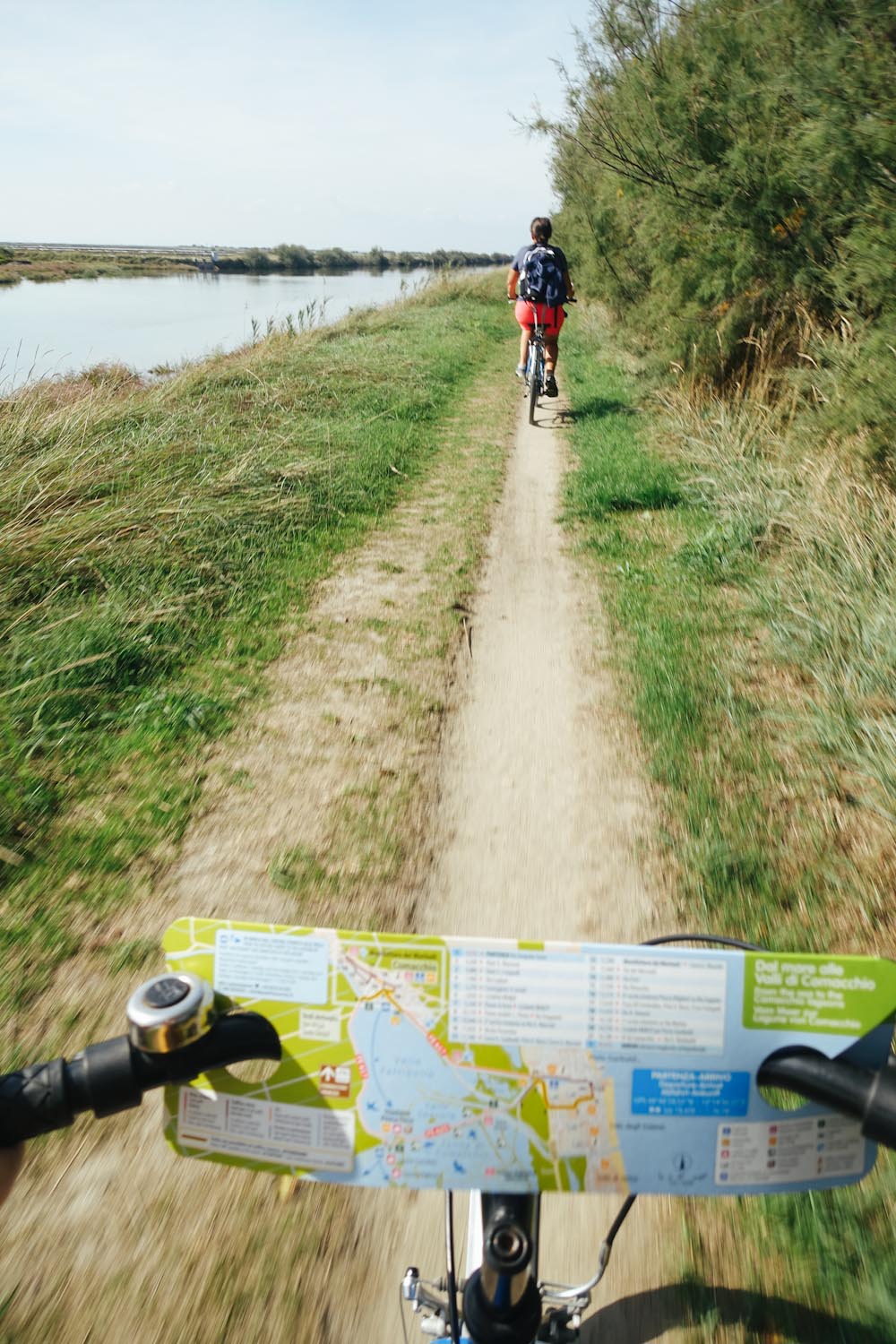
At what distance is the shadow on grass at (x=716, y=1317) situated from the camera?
1864mm

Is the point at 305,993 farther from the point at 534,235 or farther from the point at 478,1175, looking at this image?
the point at 534,235

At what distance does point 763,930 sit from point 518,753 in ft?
4.84

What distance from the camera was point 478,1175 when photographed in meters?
1.15

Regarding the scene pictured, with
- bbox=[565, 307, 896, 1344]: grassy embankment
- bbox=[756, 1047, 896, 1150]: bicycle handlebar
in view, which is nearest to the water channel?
bbox=[565, 307, 896, 1344]: grassy embankment

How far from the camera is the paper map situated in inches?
43.9

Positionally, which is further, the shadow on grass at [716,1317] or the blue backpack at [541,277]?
the blue backpack at [541,277]

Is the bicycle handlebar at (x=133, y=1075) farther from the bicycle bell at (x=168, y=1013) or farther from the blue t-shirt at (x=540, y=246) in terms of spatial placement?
the blue t-shirt at (x=540, y=246)

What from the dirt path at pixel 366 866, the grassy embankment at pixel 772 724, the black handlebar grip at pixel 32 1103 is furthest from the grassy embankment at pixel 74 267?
the black handlebar grip at pixel 32 1103

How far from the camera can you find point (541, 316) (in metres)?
9.98

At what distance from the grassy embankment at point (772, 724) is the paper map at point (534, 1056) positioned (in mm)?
1093

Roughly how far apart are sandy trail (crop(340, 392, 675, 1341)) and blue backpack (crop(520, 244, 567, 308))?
5.33 meters

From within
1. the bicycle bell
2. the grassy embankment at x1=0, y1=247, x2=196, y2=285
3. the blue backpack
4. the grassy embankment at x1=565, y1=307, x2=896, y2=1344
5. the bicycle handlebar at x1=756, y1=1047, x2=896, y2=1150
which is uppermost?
the blue backpack

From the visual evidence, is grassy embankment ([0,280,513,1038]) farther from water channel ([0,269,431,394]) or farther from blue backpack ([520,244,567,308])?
blue backpack ([520,244,567,308])

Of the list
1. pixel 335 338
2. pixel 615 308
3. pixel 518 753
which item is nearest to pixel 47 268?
pixel 335 338
